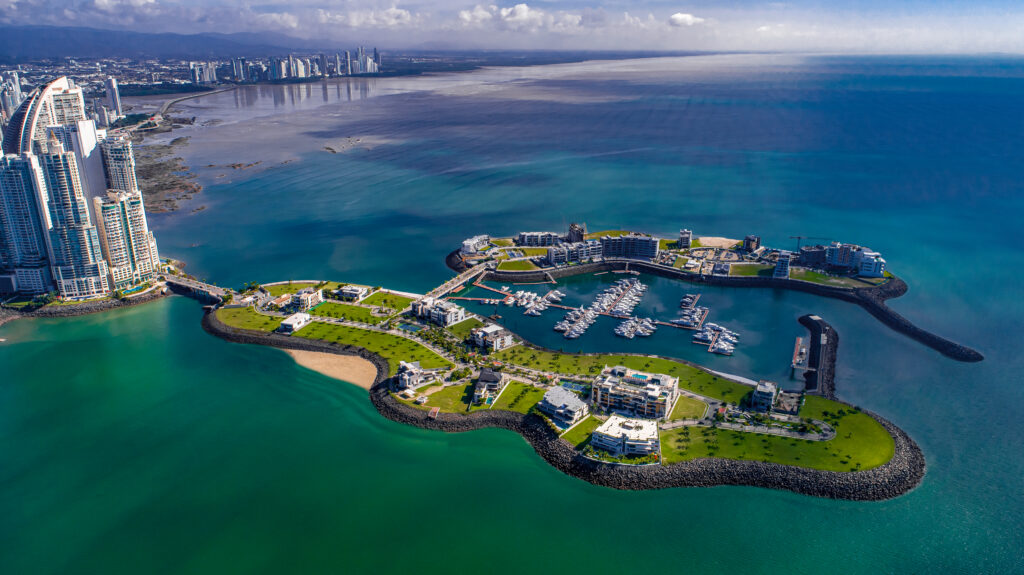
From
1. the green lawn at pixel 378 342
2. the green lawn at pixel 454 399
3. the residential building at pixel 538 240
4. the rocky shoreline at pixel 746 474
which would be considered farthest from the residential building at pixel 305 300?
the rocky shoreline at pixel 746 474

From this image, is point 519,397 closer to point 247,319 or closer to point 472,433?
point 472,433

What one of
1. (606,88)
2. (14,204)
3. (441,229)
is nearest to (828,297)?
(441,229)

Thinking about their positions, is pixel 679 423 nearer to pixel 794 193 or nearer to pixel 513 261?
pixel 513 261

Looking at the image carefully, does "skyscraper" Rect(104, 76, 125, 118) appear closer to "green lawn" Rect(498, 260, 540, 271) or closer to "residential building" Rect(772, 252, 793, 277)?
"green lawn" Rect(498, 260, 540, 271)

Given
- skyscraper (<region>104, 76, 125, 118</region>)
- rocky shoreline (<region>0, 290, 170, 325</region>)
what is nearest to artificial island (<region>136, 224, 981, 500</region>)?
rocky shoreline (<region>0, 290, 170, 325</region>)

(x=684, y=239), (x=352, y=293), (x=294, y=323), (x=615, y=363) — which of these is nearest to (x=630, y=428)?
(x=615, y=363)

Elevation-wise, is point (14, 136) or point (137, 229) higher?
point (14, 136)

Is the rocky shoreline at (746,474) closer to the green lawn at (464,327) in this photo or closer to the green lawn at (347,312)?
the green lawn at (464,327)
